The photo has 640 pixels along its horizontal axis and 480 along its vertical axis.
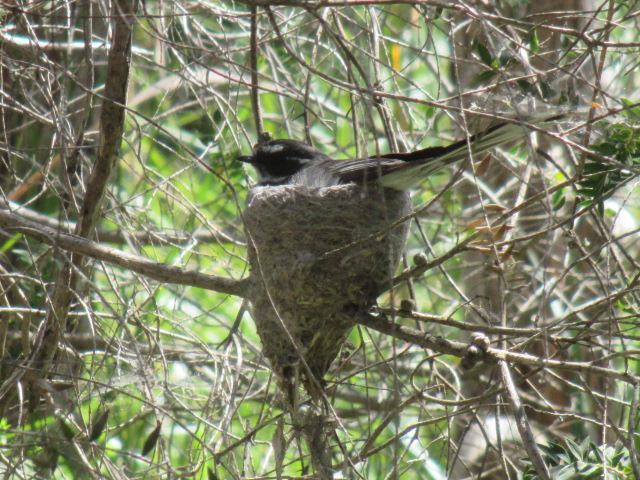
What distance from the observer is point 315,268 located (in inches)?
133

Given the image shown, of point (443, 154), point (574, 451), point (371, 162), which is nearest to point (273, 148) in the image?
point (371, 162)

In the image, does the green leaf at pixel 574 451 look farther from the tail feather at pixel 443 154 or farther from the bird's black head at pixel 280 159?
the bird's black head at pixel 280 159

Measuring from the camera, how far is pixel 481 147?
2.95 m

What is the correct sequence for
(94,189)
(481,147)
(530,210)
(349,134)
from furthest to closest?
1. (349,134)
2. (530,210)
3. (94,189)
4. (481,147)

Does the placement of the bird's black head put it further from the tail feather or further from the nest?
the tail feather

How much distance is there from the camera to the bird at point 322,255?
334 cm

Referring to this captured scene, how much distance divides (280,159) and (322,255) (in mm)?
1486

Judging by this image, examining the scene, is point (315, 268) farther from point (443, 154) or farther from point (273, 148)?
point (273, 148)

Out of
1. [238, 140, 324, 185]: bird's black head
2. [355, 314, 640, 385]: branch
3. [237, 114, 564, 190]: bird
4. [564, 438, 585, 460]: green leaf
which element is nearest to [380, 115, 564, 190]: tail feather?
[237, 114, 564, 190]: bird

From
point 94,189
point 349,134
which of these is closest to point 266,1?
point 94,189

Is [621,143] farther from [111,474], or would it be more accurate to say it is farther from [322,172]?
[111,474]

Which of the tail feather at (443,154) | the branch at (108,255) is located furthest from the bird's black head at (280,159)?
the branch at (108,255)

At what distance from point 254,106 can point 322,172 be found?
54cm

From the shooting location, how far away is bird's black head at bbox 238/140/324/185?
450 centimetres
